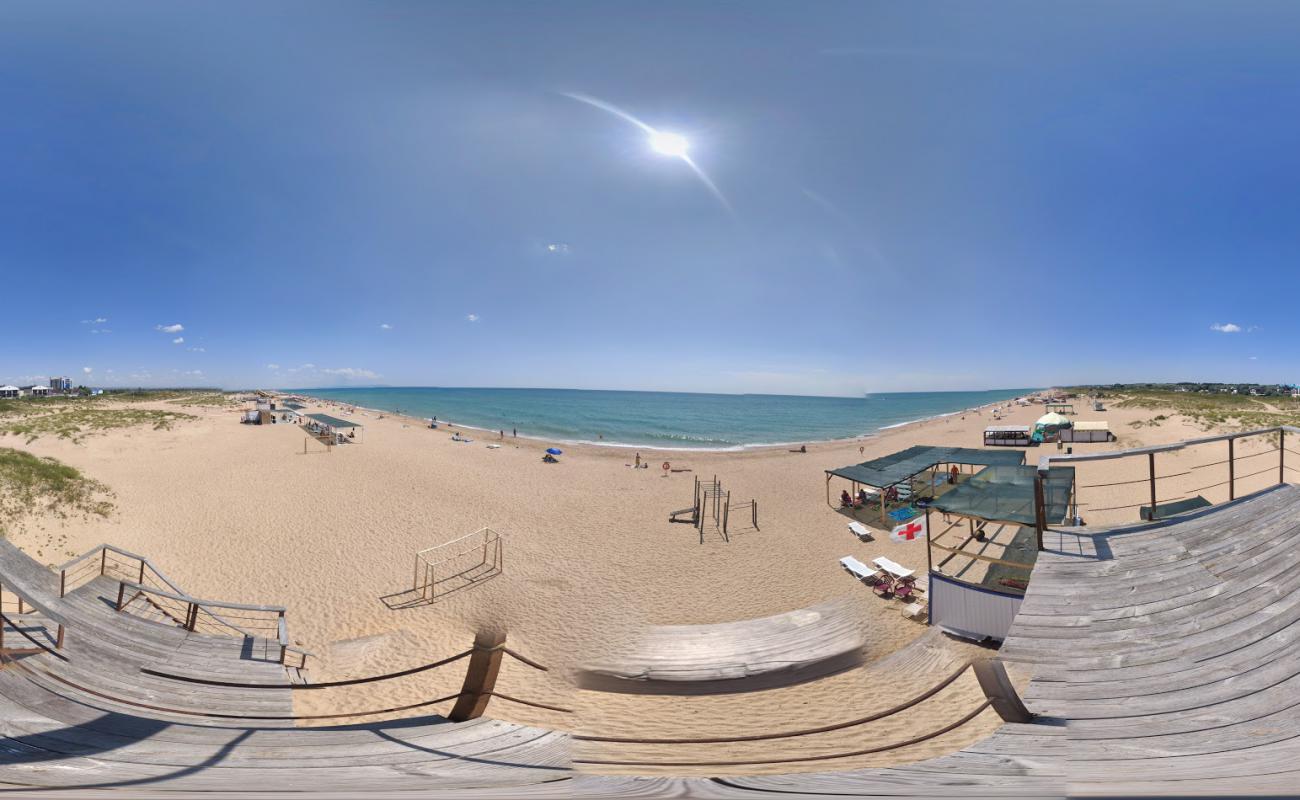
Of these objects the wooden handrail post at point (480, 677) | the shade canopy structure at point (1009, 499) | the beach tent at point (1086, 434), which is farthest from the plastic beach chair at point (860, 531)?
the beach tent at point (1086, 434)

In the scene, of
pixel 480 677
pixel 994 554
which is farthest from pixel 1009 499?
pixel 480 677

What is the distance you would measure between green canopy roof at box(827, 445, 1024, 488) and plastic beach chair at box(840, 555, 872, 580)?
3565 mm

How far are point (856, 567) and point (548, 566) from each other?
7319 millimetres

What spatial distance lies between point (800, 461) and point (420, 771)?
2922 cm

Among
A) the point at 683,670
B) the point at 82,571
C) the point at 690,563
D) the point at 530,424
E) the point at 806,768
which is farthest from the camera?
the point at 530,424

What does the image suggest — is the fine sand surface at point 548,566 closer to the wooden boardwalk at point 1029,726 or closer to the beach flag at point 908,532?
the beach flag at point 908,532

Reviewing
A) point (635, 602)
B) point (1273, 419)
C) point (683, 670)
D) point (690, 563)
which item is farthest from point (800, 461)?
point (1273, 419)

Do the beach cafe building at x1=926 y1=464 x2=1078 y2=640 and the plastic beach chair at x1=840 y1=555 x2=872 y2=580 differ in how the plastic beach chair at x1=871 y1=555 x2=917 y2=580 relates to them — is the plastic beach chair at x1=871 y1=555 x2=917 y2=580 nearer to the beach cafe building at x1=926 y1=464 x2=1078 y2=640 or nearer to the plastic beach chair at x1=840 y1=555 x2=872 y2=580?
the plastic beach chair at x1=840 y1=555 x2=872 y2=580

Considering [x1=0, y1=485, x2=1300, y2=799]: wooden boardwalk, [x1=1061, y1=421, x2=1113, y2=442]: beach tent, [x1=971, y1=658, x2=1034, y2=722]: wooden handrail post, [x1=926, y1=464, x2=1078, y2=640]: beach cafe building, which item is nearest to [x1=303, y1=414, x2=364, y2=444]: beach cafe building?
[x1=0, y1=485, x2=1300, y2=799]: wooden boardwalk

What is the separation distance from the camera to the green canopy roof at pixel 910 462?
14.0 metres

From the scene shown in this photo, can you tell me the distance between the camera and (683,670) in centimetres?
532

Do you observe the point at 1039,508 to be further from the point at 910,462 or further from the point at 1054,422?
the point at 1054,422

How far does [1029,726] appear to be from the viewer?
2496 mm

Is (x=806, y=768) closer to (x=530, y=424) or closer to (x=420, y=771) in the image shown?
(x=420, y=771)
